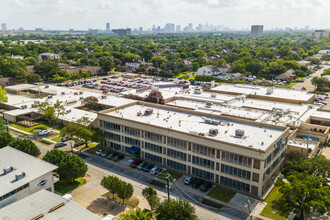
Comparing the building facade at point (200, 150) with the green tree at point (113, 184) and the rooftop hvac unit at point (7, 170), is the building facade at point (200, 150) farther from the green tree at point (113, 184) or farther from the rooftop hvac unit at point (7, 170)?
the rooftop hvac unit at point (7, 170)

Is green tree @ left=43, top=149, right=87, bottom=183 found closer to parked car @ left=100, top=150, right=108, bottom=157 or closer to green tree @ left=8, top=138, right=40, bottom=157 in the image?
green tree @ left=8, top=138, right=40, bottom=157

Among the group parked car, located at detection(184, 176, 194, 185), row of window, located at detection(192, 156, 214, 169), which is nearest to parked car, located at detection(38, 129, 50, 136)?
parked car, located at detection(184, 176, 194, 185)

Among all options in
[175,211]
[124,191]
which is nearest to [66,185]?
[124,191]

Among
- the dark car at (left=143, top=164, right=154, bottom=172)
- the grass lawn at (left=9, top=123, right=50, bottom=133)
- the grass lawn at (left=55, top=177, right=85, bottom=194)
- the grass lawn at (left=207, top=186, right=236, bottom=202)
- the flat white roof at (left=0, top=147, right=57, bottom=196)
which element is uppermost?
the flat white roof at (left=0, top=147, right=57, bottom=196)

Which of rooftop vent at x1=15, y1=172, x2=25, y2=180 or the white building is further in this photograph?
rooftop vent at x1=15, y1=172, x2=25, y2=180

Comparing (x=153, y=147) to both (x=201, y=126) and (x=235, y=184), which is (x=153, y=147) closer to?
(x=201, y=126)
